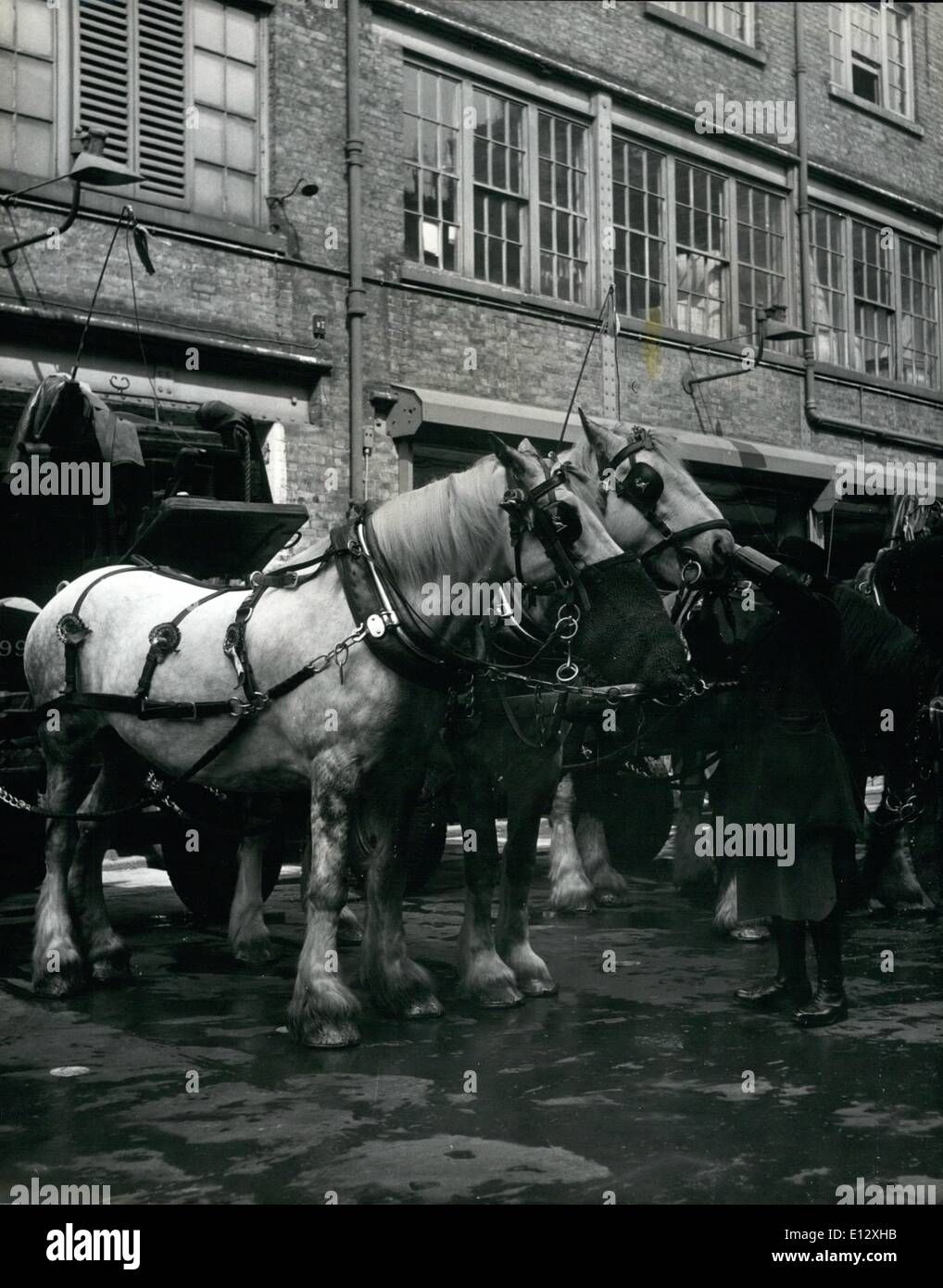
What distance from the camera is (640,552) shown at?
261 inches

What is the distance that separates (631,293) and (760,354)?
209cm

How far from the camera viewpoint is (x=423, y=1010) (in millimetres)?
5574

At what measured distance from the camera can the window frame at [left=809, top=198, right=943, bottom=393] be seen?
1950 cm

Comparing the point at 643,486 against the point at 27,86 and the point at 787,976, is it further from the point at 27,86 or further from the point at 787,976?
the point at 27,86

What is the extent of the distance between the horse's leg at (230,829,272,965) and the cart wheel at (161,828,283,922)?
0.37m

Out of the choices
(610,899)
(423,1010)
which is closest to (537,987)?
(423,1010)

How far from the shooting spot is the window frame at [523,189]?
14258 millimetres

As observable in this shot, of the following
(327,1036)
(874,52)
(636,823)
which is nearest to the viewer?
(327,1036)

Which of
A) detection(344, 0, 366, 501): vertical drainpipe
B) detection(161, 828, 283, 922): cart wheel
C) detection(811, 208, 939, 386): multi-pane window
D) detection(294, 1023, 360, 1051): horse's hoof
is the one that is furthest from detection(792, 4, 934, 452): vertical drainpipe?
detection(294, 1023, 360, 1051): horse's hoof

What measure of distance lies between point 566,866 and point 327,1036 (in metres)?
3.49

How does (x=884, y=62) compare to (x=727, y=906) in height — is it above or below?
above

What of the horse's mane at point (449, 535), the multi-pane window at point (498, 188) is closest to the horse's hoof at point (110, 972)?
the horse's mane at point (449, 535)
